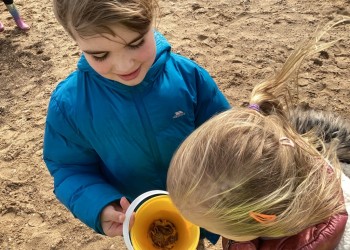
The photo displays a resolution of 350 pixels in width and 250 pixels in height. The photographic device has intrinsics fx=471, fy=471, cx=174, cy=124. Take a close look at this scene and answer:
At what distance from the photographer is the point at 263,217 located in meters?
0.93

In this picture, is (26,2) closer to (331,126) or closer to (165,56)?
(165,56)

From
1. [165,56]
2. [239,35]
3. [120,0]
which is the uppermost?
[120,0]

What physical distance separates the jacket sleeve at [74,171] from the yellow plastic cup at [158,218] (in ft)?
0.32

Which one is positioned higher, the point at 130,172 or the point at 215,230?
the point at 215,230

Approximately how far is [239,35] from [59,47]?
1232 millimetres

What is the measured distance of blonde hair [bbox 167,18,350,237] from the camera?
3.02ft

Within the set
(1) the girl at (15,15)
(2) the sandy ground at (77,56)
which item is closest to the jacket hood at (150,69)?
(2) the sandy ground at (77,56)

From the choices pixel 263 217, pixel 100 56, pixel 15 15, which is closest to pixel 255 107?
pixel 263 217

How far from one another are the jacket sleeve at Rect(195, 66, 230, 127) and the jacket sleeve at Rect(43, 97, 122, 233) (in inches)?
12.9

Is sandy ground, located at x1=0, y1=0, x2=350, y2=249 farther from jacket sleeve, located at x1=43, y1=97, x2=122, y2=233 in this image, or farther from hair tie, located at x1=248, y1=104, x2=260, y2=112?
hair tie, located at x1=248, y1=104, x2=260, y2=112

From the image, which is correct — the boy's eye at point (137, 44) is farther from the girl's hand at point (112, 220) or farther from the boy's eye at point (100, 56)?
the girl's hand at point (112, 220)

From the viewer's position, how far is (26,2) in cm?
381

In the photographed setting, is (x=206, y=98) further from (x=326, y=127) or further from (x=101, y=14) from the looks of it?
(x=101, y=14)

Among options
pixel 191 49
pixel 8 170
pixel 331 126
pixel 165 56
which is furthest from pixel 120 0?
pixel 191 49
